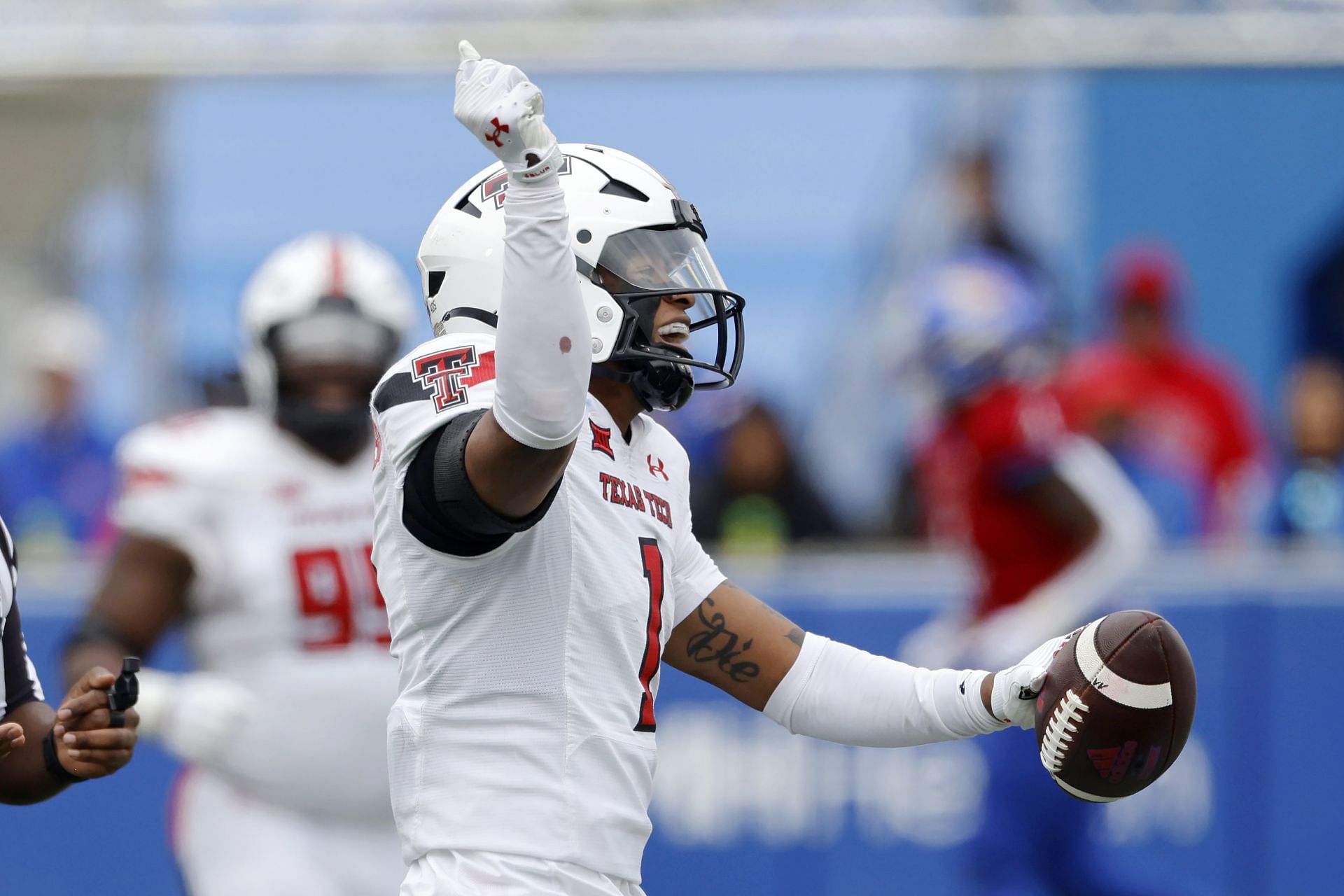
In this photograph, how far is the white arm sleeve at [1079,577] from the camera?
5605 millimetres

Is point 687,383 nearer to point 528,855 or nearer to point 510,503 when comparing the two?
point 510,503

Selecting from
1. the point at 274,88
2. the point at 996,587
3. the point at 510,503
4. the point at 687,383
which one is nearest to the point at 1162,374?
the point at 996,587

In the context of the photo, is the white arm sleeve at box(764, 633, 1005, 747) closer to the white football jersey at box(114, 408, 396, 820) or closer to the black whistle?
Answer: the black whistle

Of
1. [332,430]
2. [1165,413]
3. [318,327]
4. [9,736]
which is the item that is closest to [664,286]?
[9,736]

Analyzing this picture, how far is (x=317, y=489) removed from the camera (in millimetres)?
4195

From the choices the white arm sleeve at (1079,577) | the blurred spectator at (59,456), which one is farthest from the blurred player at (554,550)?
the blurred spectator at (59,456)

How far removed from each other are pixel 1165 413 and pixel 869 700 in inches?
200

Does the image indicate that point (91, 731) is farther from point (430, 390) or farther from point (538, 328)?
point (538, 328)

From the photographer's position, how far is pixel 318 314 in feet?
14.3

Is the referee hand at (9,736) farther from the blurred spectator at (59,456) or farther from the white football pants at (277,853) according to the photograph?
the blurred spectator at (59,456)

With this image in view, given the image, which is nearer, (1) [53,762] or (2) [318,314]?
(1) [53,762]

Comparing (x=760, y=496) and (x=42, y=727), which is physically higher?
(x=42, y=727)

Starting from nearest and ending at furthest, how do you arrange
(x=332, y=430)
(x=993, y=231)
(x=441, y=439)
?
(x=441, y=439) < (x=332, y=430) < (x=993, y=231)

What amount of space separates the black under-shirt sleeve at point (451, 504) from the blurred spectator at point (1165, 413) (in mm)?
5213
